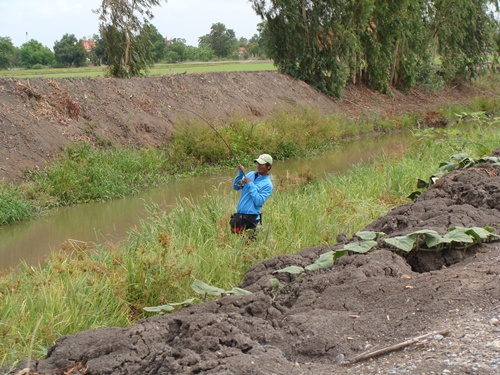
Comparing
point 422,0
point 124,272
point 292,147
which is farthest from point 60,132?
point 422,0

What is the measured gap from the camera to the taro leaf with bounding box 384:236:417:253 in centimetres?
568

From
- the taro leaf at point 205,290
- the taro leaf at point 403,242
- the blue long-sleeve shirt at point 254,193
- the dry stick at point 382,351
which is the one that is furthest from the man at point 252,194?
the dry stick at point 382,351

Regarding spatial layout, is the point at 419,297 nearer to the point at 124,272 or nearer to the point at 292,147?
the point at 124,272

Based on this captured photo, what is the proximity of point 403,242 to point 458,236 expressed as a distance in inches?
17.6

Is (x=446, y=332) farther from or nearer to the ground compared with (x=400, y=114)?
farther from the ground

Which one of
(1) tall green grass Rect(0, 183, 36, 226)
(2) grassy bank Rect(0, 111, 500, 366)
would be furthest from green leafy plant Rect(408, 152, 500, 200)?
(1) tall green grass Rect(0, 183, 36, 226)

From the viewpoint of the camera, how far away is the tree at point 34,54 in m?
74.8

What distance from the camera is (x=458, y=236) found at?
5809 mm

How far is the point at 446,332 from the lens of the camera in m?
4.20

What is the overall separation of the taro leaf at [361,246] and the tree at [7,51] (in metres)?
64.4

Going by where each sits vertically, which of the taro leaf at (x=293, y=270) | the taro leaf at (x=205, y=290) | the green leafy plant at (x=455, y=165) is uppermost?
the taro leaf at (x=293, y=270)

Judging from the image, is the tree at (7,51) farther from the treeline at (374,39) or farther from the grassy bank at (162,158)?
the grassy bank at (162,158)

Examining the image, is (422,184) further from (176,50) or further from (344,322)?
(176,50)

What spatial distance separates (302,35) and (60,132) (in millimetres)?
13741
